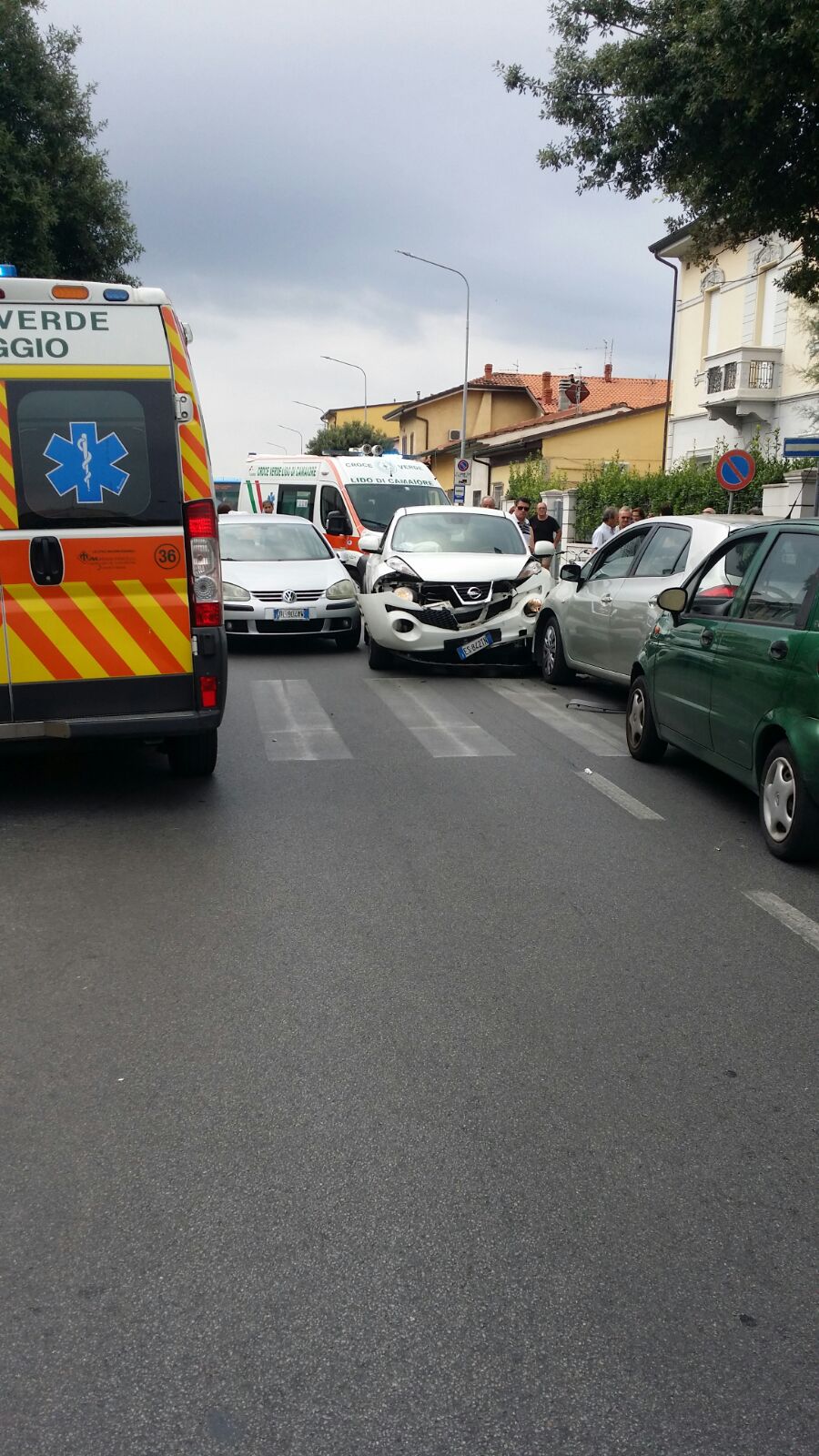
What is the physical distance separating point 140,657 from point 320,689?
5.39 m

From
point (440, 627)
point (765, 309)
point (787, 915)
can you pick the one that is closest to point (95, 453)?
point (787, 915)

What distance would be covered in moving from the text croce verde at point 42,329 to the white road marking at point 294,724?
3147 millimetres

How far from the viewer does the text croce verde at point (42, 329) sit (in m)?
6.98

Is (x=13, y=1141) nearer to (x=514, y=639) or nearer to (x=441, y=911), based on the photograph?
(x=441, y=911)

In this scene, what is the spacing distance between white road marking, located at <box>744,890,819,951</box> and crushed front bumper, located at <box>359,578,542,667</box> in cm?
759

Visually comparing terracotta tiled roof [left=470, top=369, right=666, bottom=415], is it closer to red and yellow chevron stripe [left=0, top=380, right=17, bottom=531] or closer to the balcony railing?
the balcony railing

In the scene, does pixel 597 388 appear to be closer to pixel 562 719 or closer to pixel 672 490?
pixel 672 490

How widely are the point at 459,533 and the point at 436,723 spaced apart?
4484 mm

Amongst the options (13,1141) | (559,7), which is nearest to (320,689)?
(559,7)

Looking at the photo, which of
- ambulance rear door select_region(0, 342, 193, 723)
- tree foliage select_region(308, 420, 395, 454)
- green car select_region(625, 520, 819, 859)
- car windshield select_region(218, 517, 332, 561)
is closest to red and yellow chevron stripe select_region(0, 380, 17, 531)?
ambulance rear door select_region(0, 342, 193, 723)

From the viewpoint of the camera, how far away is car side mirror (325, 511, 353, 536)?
19973 mm

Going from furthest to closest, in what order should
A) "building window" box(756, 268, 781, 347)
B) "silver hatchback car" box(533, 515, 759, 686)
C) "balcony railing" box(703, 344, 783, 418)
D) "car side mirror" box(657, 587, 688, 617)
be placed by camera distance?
"building window" box(756, 268, 781, 347) → "balcony railing" box(703, 344, 783, 418) → "silver hatchback car" box(533, 515, 759, 686) → "car side mirror" box(657, 587, 688, 617)

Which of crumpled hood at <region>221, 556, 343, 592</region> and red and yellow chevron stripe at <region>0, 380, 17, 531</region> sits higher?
red and yellow chevron stripe at <region>0, 380, 17, 531</region>

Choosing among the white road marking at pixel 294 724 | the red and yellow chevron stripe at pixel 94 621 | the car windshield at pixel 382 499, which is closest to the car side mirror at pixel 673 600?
the white road marking at pixel 294 724
